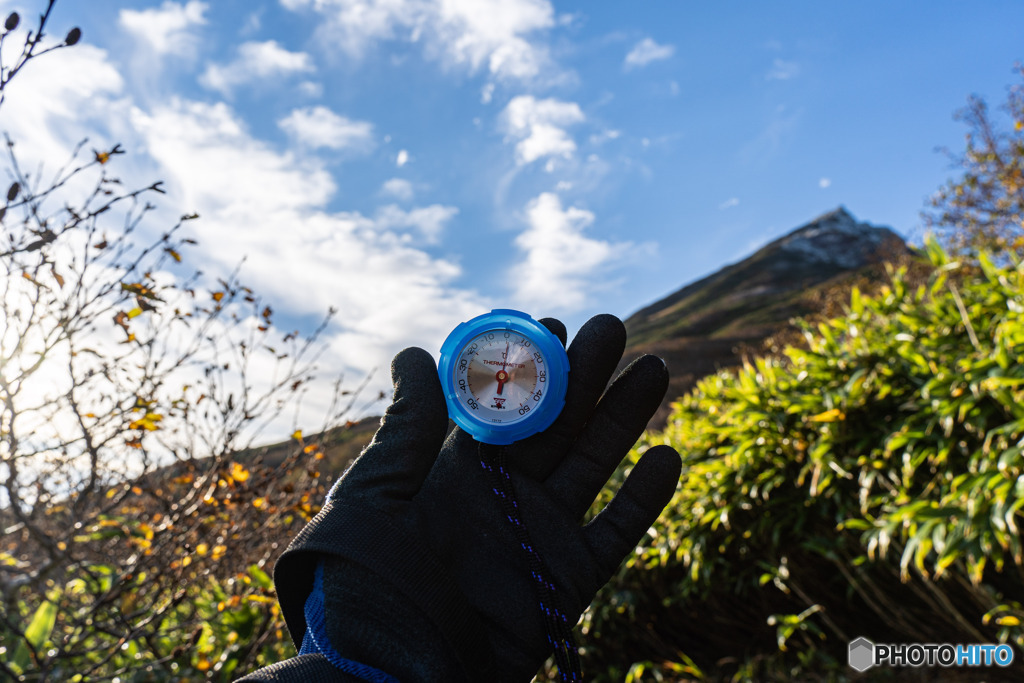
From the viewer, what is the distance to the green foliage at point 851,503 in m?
2.93

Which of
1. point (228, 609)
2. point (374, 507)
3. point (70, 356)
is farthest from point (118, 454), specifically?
point (374, 507)

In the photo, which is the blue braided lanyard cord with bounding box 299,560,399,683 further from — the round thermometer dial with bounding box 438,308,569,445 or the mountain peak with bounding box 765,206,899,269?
the mountain peak with bounding box 765,206,899,269

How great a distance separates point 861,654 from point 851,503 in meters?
1.00

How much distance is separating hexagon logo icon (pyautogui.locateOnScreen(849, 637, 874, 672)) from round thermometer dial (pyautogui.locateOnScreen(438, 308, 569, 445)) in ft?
10.0

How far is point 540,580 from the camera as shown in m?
1.80

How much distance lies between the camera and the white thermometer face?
1.98m

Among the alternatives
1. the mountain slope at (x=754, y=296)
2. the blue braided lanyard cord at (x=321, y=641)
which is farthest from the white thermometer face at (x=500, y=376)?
the mountain slope at (x=754, y=296)

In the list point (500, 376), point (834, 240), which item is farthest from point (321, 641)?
point (834, 240)

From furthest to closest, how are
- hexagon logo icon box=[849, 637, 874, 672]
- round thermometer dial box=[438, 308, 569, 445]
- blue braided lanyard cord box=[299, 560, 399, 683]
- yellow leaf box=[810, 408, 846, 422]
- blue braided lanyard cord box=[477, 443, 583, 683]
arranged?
1. hexagon logo icon box=[849, 637, 874, 672]
2. yellow leaf box=[810, 408, 846, 422]
3. round thermometer dial box=[438, 308, 569, 445]
4. blue braided lanyard cord box=[477, 443, 583, 683]
5. blue braided lanyard cord box=[299, 560, 399, 683]

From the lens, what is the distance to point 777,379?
394 cm

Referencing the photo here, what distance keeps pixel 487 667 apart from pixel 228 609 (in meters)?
2.95

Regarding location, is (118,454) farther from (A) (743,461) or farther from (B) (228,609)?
(A) (743,461)

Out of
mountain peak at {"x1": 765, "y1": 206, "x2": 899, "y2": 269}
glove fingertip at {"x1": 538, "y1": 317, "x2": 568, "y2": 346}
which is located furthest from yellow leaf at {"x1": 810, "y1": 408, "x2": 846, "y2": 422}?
mountain peak at {"x1": 765, "y1": 206, "x2": 899, "y2": 269}

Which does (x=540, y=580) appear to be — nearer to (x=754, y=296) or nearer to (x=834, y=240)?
(x=754, y=296)
